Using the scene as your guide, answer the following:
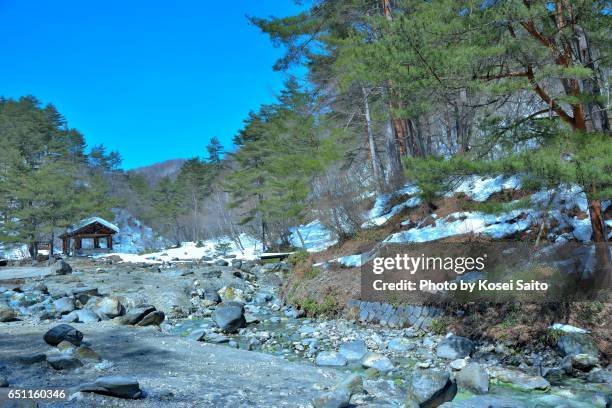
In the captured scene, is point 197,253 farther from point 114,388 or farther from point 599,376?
point 599,376

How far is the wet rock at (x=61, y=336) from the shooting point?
236 inches

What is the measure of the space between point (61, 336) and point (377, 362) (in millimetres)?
4475

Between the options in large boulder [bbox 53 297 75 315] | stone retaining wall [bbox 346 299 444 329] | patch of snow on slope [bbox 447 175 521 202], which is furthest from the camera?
patch of snow on slope [bbox 447 175 521 202]

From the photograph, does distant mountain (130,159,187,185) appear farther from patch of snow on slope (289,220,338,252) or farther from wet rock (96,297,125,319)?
wet rock (96,297,125,319)

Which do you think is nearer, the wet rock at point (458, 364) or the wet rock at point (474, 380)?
the wet rock at point (474, 380)

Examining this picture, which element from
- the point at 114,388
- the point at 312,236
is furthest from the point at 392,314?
the point at 312,236

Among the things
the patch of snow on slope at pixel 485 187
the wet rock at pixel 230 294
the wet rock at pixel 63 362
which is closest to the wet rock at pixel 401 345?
the wet rock at pixel 63 362

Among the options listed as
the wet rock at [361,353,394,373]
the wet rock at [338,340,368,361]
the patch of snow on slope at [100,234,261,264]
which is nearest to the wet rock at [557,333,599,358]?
the wet rock at [361,353,394,373]

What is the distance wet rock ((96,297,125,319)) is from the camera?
978 centimetres

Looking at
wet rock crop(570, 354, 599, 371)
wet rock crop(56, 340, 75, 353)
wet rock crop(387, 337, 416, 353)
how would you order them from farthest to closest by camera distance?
wet rock crop(387, 337, 416, 353)
wet rock crop(56, 340, 75, 353)
wet rock crop(570, 354, 599, 371)

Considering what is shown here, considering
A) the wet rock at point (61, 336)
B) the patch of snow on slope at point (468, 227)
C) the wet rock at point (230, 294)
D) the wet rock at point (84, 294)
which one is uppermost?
the patch of snow on slope at point (468, 227)

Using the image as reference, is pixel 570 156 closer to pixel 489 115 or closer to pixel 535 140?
pixel 535 140

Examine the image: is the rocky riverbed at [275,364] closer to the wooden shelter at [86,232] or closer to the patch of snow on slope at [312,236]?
the patch of snow on slope at [312,236]

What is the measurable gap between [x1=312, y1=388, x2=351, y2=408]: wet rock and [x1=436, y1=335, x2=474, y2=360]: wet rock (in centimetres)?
282
